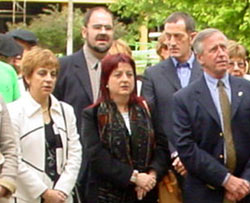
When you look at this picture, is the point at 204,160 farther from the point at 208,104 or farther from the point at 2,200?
the point at 2,200

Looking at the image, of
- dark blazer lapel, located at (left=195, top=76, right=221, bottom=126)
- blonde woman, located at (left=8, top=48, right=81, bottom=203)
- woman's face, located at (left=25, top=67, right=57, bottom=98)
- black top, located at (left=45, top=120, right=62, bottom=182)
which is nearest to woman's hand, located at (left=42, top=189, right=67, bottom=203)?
blonde woman, located at (left=8, top=48, right=81, bottom=203)

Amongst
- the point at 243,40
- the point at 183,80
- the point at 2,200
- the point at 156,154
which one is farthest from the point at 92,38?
the point at 243,40

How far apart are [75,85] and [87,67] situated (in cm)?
22

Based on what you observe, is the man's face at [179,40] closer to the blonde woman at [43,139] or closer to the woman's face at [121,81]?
the woman's face at [121,81]

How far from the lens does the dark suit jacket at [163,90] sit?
19.7 feet

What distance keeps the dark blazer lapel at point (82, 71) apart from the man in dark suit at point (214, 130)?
106 centimetres

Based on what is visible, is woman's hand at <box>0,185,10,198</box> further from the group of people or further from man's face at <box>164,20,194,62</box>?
man's face at <box>164,20,194,62</box>

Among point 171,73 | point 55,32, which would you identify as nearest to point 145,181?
point 171,73

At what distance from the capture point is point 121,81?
569 centimetres

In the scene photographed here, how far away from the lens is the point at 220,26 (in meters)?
16.3

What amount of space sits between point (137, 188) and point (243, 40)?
35.1ft

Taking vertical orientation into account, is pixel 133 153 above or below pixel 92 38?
below

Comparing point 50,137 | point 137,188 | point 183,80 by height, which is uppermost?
point 183,80

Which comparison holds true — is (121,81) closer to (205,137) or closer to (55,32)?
(205,137)
